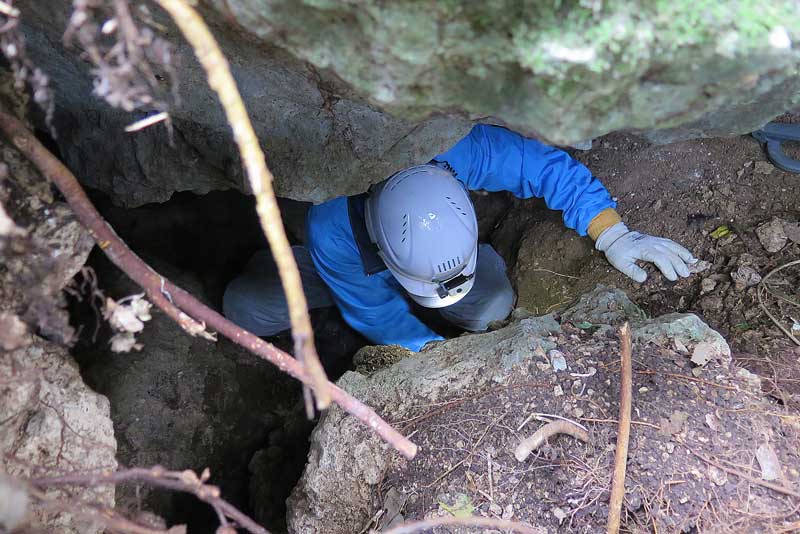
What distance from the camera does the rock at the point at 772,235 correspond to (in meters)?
2.39

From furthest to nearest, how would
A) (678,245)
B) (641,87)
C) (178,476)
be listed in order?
(678,245)
(178,476)
(641,87)

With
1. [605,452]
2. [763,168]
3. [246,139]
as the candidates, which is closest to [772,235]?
[763,168]

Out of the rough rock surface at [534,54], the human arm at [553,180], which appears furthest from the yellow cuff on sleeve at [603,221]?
the rough rock surface at [534,54]

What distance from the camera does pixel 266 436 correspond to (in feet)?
9.84

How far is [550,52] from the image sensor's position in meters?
1.00

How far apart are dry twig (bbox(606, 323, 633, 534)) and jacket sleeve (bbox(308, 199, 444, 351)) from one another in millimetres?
1497

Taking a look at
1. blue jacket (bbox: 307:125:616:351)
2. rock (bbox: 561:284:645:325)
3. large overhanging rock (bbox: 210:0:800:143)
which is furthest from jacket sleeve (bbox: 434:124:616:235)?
large overhanging rock (bbox: 210:0:800:143)

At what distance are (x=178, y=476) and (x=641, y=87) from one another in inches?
49.2

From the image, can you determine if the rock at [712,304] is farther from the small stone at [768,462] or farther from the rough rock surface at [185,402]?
the rough rock surface at [185,402]

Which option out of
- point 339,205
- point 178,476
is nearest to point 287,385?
point 339,205

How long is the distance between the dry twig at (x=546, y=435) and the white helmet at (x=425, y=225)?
110cm

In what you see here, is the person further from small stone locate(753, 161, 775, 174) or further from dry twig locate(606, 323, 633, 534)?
dry twig locate(606, 323, 633, 534)

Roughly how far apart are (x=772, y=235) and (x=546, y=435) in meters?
1.46

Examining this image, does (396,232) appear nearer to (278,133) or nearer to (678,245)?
(278,133)
